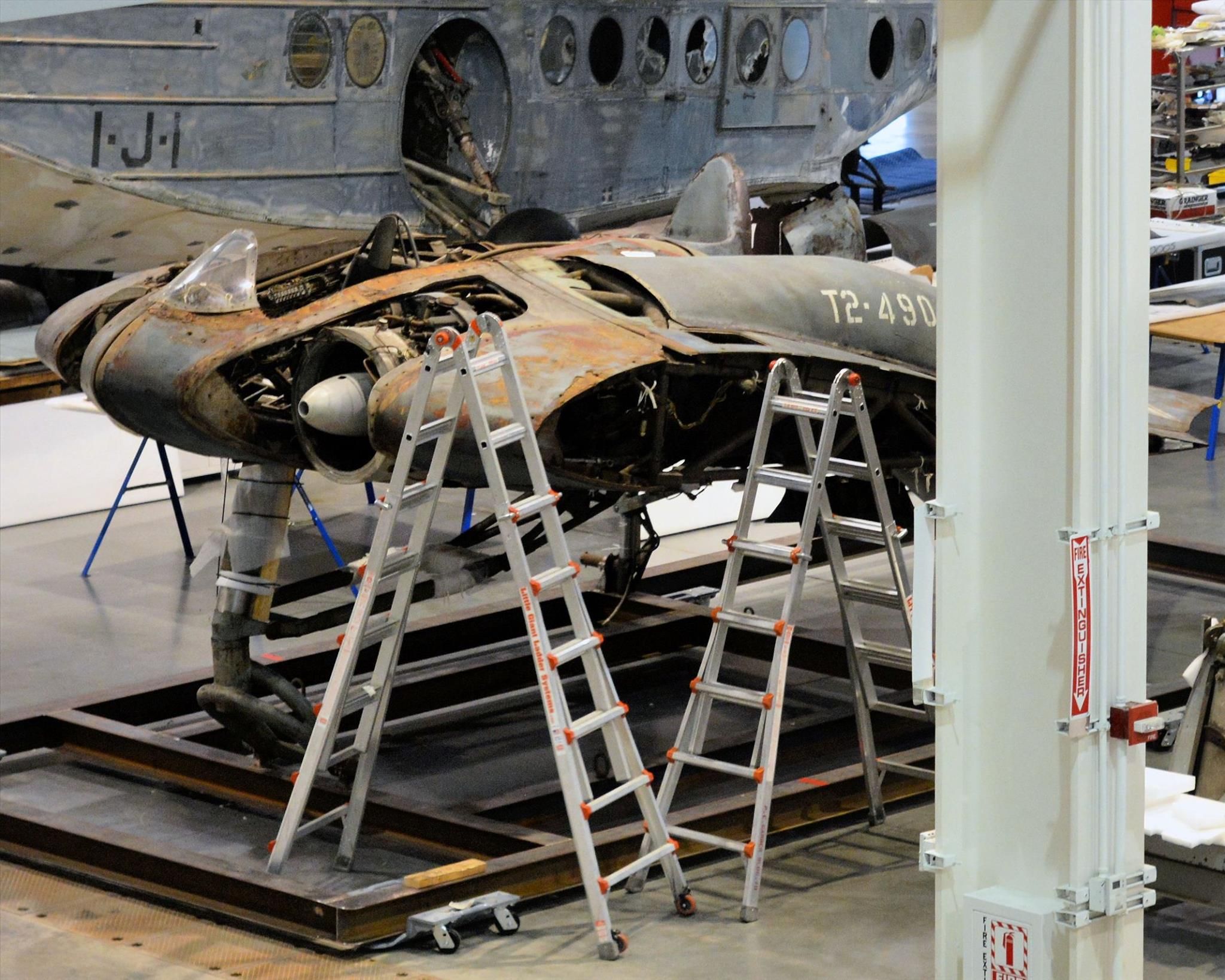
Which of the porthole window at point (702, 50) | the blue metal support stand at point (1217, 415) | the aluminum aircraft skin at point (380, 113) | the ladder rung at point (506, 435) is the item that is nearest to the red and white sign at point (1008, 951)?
the ladder rung at point (506, 435)

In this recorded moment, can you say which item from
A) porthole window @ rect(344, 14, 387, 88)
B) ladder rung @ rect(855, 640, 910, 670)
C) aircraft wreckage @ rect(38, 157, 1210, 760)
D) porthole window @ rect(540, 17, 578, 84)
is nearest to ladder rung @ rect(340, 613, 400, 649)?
aircraft wreckage @ rect(38, 157, 1210, 760)

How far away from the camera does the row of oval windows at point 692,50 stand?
648 inches

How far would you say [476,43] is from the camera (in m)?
16.1

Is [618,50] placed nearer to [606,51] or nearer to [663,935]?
[606,51]

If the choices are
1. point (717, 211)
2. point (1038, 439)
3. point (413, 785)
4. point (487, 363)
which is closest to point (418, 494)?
point (487, 363)

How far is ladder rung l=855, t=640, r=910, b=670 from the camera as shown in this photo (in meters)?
7.39

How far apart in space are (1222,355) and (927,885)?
7955 millimetres

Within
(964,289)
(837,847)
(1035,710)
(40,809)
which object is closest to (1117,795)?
(1035,710)

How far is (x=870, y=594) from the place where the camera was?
24.1ft

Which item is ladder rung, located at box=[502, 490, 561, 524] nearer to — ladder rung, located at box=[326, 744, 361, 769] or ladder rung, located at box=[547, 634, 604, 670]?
ladder rung, located at box=[547, 634, 604, 670]

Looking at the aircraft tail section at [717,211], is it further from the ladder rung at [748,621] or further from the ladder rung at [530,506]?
the ladder rung at [530,506]

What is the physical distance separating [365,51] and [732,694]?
9820 mm

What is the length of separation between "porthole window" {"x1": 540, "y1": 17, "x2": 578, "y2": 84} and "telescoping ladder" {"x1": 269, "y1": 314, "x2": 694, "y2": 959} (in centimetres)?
1005

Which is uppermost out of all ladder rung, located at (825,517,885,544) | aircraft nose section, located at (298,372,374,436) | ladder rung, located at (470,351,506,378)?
ladder rung, located at (470,351,506,378)
